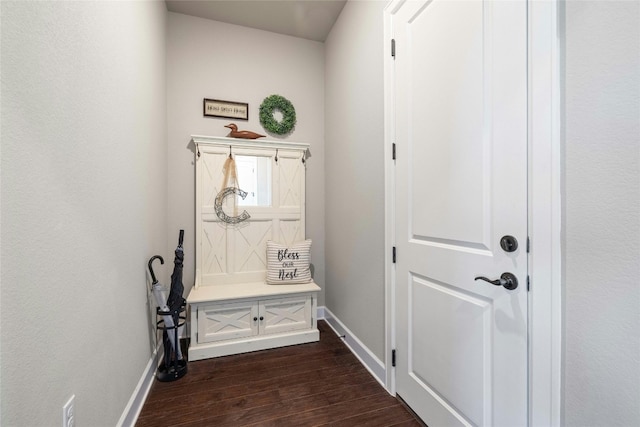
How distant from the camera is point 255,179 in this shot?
8.94 ft

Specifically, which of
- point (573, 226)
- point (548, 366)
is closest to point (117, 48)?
point (573, 226)

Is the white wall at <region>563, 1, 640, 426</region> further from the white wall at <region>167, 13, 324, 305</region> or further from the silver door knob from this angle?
the white wall at <region>167, 13, 324, 305</region>

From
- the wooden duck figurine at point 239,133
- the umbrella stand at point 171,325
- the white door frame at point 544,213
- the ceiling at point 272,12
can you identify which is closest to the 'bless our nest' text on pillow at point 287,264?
the umbrella stand at point 171,325

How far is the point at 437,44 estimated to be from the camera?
4.57 ft

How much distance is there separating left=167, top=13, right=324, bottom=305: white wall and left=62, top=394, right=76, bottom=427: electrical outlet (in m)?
1.68

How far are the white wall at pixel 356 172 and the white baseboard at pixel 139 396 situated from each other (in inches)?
60.2

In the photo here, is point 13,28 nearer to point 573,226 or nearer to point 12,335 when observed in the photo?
point 12,335

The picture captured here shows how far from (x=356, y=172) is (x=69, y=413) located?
206 centimetres

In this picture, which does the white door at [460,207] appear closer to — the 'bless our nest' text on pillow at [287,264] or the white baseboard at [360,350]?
the white baseboard at [360,350]

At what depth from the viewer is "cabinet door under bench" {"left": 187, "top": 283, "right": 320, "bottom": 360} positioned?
2207 mm

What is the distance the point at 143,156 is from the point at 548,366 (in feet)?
7.74

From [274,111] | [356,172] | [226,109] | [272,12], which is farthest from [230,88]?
[356,172]

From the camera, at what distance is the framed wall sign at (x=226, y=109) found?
2.67 metres

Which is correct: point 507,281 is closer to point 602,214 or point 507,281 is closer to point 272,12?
point 602,214
